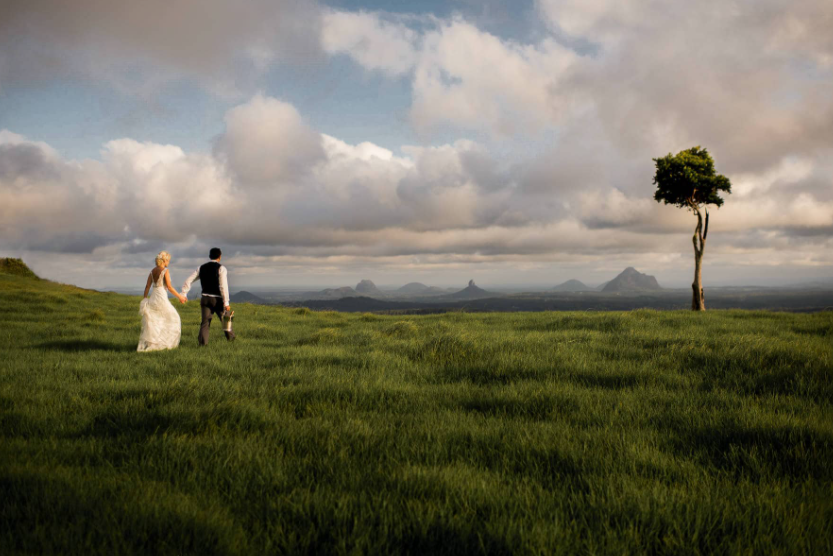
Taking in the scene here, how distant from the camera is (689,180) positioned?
87.3ft

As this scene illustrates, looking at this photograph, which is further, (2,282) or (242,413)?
(2,282)

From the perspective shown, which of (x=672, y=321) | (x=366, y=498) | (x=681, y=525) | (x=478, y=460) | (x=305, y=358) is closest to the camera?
(x=681, y=525)

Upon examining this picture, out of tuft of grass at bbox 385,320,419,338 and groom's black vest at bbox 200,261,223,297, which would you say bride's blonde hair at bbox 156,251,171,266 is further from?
tuft of grass at bbox 385,320,419,338

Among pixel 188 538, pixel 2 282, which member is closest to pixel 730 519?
pixel 188 538

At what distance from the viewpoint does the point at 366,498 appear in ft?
11.6

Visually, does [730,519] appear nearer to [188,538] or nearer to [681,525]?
[681,525]

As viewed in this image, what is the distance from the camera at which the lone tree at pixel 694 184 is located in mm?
26438

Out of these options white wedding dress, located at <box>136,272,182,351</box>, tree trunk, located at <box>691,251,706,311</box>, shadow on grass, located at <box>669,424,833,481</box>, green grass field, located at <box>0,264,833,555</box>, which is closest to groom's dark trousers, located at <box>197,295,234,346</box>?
white wedding dress, located at <box>136,272,182,351</box>

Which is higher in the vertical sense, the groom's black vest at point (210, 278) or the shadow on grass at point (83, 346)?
the groom's black vest at point (210, 278)

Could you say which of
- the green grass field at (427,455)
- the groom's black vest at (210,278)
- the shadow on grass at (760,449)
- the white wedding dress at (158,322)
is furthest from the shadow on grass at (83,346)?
the shadow on grass at (760,449)

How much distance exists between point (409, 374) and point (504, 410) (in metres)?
2.78

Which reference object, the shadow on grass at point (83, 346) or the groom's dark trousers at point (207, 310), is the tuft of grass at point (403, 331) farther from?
the shadow on grass at point (83, 346)

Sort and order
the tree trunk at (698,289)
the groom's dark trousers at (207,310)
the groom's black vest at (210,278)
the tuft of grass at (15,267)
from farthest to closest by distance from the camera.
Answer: the tuft of grass at (15,267) < the tree trunk at (698,289) < the groom's black vest at (210,278) < the groom's dark trousers at (207,310)

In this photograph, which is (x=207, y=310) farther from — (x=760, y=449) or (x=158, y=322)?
(x=760, y=449)
